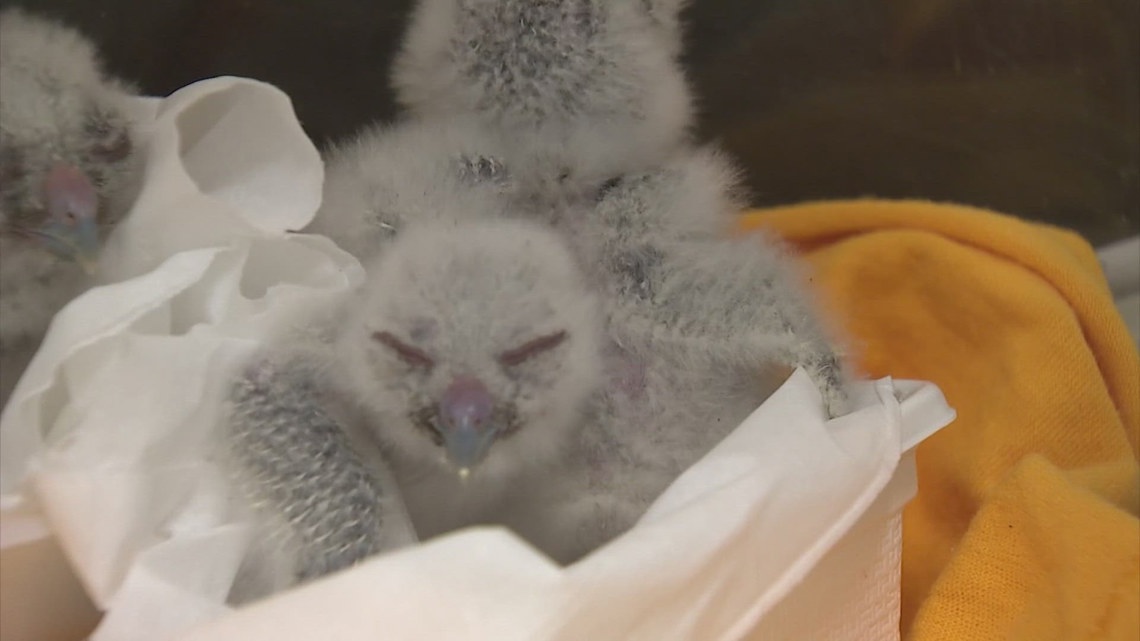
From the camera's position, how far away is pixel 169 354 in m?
0.58

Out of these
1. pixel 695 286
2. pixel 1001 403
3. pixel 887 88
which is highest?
pixel 695 286

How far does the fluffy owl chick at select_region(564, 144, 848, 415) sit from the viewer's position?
23.5 inches

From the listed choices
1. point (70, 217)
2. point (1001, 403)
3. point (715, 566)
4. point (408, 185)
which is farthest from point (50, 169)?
point (1001, 403)

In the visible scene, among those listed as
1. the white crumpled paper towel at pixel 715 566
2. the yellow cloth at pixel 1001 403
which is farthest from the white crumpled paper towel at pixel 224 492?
the yellow cloth at pixel 1001 403

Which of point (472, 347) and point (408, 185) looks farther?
point (408, 185)

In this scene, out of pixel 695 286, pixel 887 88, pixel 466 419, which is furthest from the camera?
pixel 887 88

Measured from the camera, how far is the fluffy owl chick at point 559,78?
0.66 metres

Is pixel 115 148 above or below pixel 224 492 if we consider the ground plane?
above

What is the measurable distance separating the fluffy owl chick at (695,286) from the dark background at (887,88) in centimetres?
40

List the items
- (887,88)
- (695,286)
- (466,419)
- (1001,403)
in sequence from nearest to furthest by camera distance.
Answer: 1. (466,419)
2. (695,286)
3. (1001,403)
4. (887,88)

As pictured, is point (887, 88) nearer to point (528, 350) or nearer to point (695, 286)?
point (695, 286)

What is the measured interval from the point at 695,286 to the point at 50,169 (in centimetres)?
36

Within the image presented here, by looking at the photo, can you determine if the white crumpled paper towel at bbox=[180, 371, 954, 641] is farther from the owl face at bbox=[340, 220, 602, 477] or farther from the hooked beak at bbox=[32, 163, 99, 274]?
the hooked beak at bbox=[32, 163, 99, 274]

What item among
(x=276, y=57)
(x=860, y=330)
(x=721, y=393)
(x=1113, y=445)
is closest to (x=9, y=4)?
(x=276, y=57)
